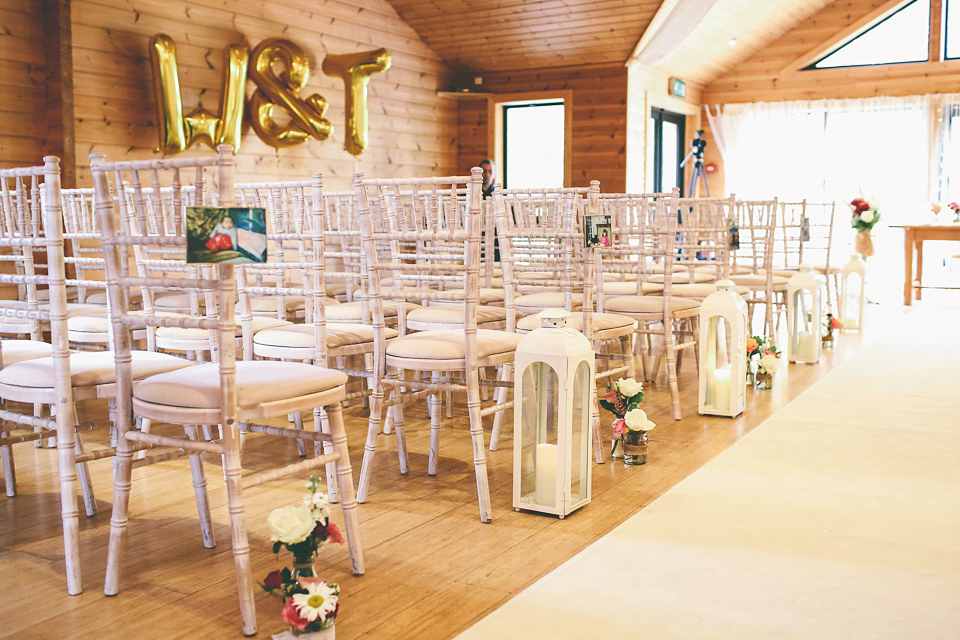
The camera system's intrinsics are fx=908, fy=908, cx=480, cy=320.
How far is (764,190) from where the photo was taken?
1172 cm

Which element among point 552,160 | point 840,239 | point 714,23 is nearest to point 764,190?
point 840,239

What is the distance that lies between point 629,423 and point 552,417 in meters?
0.63

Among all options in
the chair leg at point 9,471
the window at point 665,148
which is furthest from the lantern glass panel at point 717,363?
the window at point 665,148

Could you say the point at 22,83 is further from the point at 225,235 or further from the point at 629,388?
the point at 225,235

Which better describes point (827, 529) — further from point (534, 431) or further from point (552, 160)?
point (552, 160)

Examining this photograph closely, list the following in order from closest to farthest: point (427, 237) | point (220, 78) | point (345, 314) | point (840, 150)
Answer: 1. point (427, 237)
2. point (345, 314)
3. point (220, 78)
4. point (840, 150)

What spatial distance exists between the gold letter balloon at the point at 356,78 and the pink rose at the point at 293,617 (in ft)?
21.5

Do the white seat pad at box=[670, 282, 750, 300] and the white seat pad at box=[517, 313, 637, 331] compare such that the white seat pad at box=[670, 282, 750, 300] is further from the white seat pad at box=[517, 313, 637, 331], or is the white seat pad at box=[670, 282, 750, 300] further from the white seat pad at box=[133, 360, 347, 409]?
the white seat pad at box=[133, 360, 347, 409]

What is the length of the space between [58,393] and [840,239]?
1088 cm

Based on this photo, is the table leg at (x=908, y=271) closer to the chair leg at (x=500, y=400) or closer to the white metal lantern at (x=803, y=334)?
the white metal lantern at (x=803, y=334)

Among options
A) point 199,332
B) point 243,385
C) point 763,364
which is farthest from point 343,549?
point 763,364

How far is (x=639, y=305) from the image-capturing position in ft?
13.5

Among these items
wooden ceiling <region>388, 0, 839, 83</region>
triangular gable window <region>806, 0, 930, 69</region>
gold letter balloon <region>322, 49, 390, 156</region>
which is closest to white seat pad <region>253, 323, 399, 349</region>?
gold letter balloon <region>322, 49, 390, 156</region>

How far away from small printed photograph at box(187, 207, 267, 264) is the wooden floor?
2.69 ft
